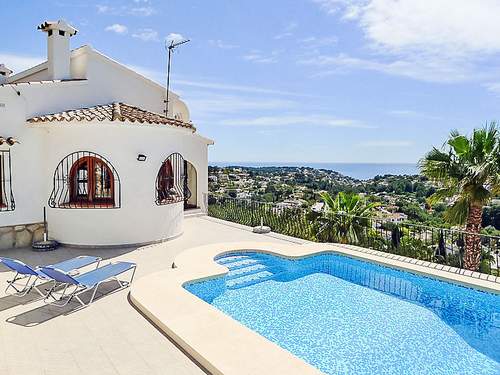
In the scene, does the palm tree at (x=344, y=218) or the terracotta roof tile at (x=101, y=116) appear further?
the palm tree at (x=344, y=218)

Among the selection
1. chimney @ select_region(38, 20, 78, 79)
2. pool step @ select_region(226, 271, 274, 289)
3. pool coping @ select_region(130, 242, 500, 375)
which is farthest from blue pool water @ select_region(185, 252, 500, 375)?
chimney @ select_region(38, 20, 78, 79)

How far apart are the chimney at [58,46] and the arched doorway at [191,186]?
7.80 metres

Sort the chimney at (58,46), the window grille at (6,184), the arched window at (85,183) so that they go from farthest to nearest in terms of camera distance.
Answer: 1. the chimney at (58,46)
2. the arched window at (85,183)
3. the window grille at (6,184)

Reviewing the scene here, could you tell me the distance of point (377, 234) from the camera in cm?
1310

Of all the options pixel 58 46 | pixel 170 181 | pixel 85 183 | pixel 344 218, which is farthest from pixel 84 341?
pixel 58 46

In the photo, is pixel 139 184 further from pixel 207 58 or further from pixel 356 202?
pixel 207 58

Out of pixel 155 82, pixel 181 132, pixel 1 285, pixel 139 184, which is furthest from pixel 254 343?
pixel 155 82

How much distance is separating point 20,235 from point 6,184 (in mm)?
1722

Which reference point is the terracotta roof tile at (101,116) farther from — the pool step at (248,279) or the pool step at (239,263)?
the pool step at (248,279)

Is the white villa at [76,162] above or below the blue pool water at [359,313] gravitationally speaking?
above

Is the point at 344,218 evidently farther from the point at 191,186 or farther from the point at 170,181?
the point at 191,186

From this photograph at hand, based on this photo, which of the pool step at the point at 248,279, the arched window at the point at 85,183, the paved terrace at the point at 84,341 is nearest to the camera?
the paved terrace at the point at 84,341

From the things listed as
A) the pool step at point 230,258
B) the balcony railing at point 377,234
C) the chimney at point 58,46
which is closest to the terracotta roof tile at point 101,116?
the chimney at point 58,46

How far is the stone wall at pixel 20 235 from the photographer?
1216 centimetres
